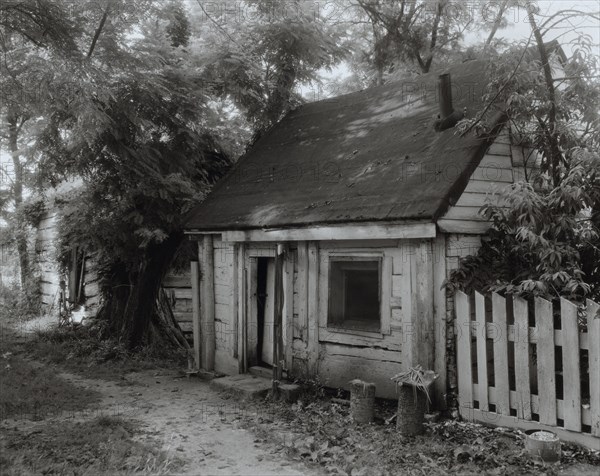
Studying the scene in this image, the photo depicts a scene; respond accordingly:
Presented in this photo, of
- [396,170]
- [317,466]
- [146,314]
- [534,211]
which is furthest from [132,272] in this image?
[534,211]

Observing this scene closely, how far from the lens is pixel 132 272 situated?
12797mm

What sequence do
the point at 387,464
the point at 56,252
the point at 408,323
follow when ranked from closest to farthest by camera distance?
1. the point at 387,464
2. the point at 408,323
3. the point at 56,252

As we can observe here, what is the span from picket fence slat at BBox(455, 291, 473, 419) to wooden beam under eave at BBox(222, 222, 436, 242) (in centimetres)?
91

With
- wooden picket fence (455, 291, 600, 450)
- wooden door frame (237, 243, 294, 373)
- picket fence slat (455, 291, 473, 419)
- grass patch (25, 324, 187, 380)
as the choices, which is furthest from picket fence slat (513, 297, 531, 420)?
grass patch (25, 324, 187, 380)

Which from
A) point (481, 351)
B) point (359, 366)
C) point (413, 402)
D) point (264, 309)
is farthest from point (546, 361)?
point (264, 309)

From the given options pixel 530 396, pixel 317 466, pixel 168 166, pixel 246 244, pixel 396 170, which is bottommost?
pixel 317 466

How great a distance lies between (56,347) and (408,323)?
898 centimetres

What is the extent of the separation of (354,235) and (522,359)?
8.60ft

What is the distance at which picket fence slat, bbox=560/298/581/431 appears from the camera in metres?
5.54

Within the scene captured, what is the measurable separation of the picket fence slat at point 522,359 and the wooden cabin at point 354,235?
3.19 feet

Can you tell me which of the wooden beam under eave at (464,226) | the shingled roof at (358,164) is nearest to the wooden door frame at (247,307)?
the shingled roof at (358,164)

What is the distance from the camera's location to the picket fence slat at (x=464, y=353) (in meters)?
6.56

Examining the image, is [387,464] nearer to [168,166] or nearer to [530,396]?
[530,396]

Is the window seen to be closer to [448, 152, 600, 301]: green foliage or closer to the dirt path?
[448, 152, 600, 301]: green foliage
